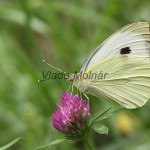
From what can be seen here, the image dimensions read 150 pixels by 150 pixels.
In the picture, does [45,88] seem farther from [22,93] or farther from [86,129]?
[86,129]

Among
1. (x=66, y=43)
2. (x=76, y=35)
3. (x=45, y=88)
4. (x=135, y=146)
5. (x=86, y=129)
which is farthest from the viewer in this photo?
(x=76, y=35)

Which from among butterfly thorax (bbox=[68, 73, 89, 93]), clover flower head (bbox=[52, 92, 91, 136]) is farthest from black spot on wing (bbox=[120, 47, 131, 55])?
clover flower head (bbox=[52, 92, 91, 136])

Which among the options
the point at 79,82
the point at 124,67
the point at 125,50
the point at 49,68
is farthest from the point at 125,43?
the point at 49,68

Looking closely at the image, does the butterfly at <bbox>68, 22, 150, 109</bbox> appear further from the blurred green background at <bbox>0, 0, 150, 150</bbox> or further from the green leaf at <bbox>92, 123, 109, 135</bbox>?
the blurred green background at <bbox>0, 0, 150, 150</bbox>

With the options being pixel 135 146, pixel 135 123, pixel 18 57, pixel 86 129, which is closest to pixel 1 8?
pixel 18 57

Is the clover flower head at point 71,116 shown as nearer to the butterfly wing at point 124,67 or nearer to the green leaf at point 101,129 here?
the green leaf at point 101,129

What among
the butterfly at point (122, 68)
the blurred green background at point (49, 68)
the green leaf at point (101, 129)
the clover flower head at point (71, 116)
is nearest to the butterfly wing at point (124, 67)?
the butterfly at point (122, 68)
